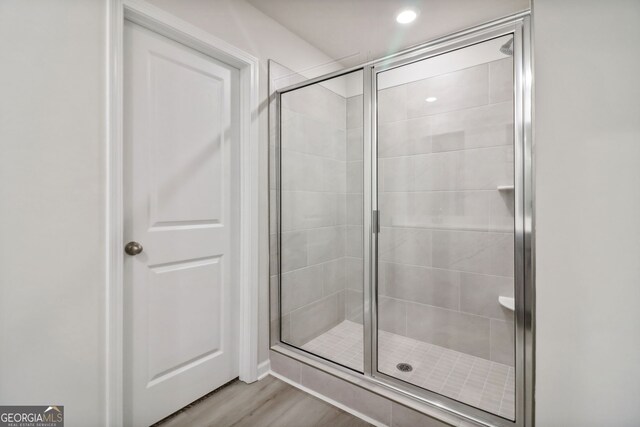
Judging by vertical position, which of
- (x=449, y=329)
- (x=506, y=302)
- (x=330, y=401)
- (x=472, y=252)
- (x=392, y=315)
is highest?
(x=472, y=252)

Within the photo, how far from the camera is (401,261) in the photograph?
2031 mm

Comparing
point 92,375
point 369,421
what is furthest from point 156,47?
point 369,421

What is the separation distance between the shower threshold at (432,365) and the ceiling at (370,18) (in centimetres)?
158

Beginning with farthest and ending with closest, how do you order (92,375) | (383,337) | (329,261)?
(329,261)
(383,337)
(92,375)

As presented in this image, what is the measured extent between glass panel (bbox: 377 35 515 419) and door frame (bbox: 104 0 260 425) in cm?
73

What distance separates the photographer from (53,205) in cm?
104

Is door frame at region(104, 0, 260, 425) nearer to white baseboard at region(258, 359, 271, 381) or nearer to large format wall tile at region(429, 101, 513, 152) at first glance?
white baseboard at region(258, 359, 271, 381)

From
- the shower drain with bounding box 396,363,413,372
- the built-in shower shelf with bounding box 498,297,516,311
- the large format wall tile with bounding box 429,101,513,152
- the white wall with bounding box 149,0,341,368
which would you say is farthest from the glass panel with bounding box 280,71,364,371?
the built-in shower shelf with bounding box 498,297,516,311

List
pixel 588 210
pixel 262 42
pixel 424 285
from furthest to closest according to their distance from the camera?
1. pixel 424 285
2. pixel 262 42
3. pixel 588 210

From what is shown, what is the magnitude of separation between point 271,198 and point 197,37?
3.01 ft

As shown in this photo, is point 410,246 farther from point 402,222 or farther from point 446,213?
point 446,213

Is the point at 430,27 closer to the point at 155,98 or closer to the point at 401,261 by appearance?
the point at 401,261

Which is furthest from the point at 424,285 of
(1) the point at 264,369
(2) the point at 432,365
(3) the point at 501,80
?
(3) the point at 501,80

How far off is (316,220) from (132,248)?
40.1 inches
